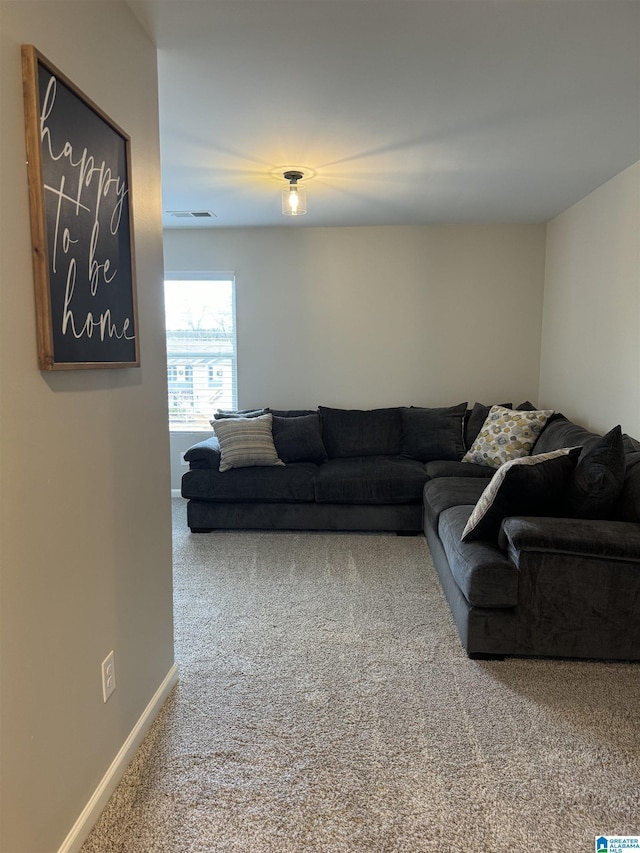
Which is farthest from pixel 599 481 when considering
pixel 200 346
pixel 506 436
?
pixel 200 346

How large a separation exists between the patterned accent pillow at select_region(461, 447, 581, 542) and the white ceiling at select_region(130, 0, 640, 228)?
1.61 meters

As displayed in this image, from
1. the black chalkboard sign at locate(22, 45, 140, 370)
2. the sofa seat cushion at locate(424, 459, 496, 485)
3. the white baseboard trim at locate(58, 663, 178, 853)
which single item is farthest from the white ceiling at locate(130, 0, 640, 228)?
the white baseboard trim at locate(58, 663, 178, 853)

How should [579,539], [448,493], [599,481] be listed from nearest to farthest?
[579,539]
[599,481]
[448,493]

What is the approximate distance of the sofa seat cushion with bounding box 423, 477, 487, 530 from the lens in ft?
10.9

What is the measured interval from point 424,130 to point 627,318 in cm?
166

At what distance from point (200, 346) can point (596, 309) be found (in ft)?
11.0

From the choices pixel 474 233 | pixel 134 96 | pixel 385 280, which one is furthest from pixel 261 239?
pixel 134 96

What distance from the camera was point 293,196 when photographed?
3.32 m

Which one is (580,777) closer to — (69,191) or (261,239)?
(69,191)

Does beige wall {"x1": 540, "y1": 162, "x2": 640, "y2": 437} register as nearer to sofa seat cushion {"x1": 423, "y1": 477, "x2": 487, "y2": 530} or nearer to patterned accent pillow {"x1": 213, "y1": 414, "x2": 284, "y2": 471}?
sofa seat cushion {"x1": 423, "y1": 477, "x2": 487, "y2": 530}

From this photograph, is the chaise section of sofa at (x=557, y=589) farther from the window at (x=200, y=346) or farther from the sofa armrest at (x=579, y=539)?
the window at (x=200, y=346)

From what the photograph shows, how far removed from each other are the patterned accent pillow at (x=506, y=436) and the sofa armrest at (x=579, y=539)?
5.44ft

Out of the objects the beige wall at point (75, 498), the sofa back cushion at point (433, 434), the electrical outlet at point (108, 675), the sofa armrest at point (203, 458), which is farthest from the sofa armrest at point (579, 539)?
the sofa armrest at point (203, 458)

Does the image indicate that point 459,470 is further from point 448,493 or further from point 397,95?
point 397,95
